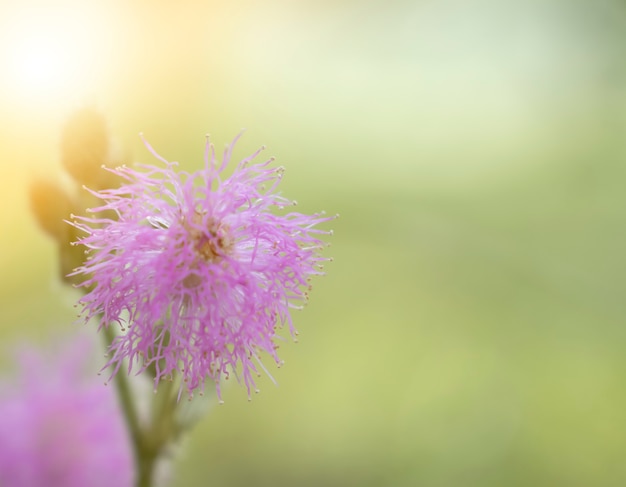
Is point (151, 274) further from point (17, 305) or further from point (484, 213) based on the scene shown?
point (484, 213)

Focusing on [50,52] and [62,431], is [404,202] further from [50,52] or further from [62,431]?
[62,431]

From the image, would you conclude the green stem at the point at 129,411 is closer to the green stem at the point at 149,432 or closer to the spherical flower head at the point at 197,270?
the green stem at the point at 149,432

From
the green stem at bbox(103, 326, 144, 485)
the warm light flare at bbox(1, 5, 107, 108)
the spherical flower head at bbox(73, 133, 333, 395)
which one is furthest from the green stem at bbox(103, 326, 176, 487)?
the warm light flare at bbox(1, 5, 107, 108)

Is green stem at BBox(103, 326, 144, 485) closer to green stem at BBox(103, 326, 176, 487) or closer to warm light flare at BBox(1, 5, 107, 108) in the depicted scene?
green stem at BBox(103, 326, 176, 487)

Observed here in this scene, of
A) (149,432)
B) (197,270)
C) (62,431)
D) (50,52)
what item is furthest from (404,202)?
(197,270)

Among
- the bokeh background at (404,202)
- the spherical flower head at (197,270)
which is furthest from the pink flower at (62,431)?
the spherical flower head at (197,270)

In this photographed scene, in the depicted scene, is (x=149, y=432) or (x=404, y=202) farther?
(x=404, y=202)
